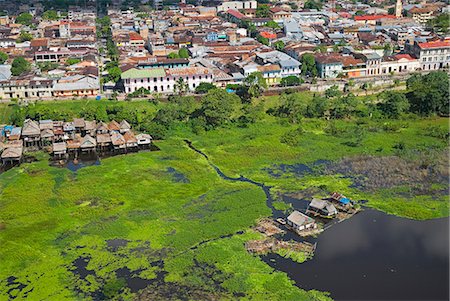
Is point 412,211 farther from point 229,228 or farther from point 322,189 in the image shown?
point 229,228

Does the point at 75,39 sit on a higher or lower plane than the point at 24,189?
higher

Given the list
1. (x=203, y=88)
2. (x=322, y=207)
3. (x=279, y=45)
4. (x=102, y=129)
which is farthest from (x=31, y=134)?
(x=279, y=45)

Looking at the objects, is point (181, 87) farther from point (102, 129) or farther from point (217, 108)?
point (102, 129)

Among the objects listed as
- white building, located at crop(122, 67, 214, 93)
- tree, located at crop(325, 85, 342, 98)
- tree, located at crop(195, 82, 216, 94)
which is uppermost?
white building, located at crop(122, 67, 214, 93)

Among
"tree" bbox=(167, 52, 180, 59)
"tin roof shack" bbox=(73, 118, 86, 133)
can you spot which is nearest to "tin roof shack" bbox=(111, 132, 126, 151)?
"tin roof shack" bbox=(73, 118, 86, 133)

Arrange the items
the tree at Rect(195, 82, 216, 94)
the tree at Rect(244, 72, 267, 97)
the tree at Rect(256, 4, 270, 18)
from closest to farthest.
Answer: the tree at Rect(244, 72, 267, 97) < the tree at Rect(195, 82, 216, 94) < the tree at Rect(256, 4, 270, 18)

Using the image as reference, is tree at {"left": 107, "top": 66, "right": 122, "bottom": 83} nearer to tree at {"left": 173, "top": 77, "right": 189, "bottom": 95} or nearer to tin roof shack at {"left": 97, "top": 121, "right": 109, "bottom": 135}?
tree at {"left": 173, "top": 77, "right": 189, "bottom": 95}

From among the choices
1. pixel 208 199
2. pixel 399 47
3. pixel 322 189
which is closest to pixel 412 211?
pixel 322 189
